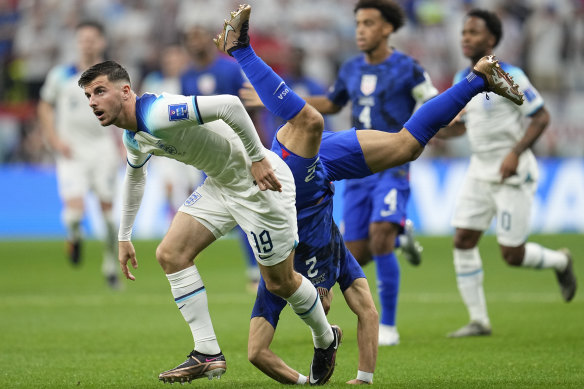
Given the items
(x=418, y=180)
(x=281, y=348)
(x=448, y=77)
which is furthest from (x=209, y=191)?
(x=448, y=77)

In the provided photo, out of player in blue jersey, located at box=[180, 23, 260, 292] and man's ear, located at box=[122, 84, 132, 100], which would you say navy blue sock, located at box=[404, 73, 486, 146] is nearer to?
man's ear, located at box=[122, 84, 132, 100]

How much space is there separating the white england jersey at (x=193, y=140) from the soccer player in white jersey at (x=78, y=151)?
6840mm

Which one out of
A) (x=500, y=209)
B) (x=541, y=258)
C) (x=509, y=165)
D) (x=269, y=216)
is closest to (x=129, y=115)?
(x=269, y=216)

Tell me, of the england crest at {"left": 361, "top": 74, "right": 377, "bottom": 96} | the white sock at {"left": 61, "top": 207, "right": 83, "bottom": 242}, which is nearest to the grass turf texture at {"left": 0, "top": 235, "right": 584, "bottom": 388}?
the white sock at {"left": 61, "top": 207, "right": 83, "bottom": 242}

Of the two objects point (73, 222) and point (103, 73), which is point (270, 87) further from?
point (73, 222)

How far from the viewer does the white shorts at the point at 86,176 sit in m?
12.6

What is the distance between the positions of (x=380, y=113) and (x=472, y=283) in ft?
5.74

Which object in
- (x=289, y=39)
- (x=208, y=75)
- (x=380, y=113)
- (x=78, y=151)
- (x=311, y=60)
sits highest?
(x=289, y=39)

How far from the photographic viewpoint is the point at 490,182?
877 centimetres

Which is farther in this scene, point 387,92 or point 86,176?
point 86,176

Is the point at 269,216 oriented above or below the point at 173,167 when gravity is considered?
above

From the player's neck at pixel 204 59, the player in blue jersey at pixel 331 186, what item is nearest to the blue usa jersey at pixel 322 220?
the player in blue jersey at pixel 331 186

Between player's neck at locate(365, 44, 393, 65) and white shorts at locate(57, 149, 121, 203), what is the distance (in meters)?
5.28

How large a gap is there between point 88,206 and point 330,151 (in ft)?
40.2
